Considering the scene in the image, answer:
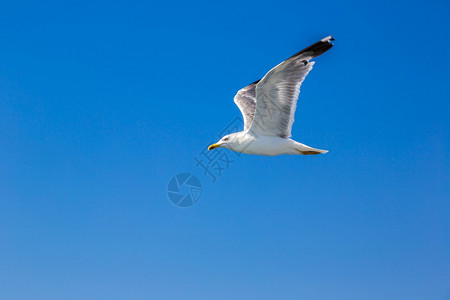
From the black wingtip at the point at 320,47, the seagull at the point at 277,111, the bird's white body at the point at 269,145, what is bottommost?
the bird's white body at the point at 269,145

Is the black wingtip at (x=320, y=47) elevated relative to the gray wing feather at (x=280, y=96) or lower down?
elevated

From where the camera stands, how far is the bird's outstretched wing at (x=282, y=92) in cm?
850

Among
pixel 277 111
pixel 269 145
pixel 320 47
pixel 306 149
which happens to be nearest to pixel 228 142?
pixel 269 145

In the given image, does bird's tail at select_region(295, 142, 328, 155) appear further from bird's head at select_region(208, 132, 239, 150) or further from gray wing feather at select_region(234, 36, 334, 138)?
bird's head at select_region(208, 132, 239, 150)

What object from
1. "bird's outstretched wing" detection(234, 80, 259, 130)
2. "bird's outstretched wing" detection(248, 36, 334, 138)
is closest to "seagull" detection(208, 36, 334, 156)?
"bird's outstretched wing" detection(248, 36, 334, 138)

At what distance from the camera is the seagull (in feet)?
27.9

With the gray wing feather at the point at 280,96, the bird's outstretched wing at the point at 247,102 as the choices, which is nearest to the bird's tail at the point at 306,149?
the gray wing feather at the point at 280,96

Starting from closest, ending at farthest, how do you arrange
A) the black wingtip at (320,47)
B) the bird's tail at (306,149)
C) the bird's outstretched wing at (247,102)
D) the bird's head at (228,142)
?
the black wingtip at (320,47)
the bird's tail at (306,149)
the bird's head at (228,142)
the bird's outstretched wing at (247,102)

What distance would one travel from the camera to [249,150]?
961 centimetres

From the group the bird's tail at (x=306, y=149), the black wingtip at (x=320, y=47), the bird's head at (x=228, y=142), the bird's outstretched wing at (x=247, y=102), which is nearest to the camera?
the black wingtip at (x=320, y=47)

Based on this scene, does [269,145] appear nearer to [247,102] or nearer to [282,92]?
[282,92]

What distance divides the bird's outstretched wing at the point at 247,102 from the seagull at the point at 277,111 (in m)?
0.38

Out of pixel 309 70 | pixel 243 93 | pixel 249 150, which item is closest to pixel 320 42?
pixel 309 70

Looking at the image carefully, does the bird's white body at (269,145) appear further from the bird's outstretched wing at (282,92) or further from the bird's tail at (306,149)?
the bird's outstretched wing at (282,92)
